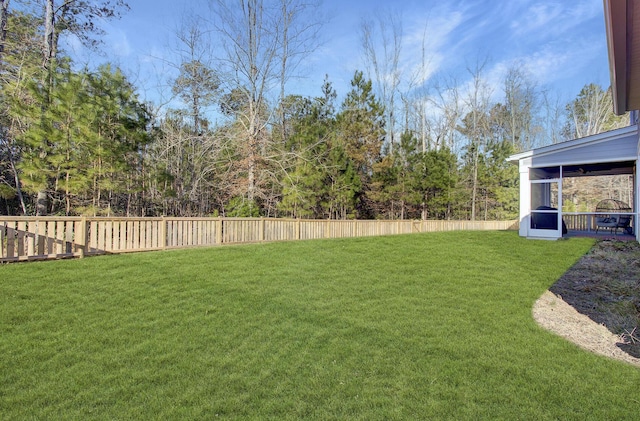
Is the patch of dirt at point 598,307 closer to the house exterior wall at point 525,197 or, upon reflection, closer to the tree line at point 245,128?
the house exterior wall at point 525,197

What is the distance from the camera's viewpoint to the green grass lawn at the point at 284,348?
2.42 metres

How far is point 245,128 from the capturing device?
43.1 ft

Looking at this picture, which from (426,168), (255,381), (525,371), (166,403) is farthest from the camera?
(426,168)

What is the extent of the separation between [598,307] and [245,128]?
37.8 ft

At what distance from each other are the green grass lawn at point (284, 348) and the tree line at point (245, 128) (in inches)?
187

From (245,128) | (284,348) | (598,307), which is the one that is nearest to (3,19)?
(245,128)

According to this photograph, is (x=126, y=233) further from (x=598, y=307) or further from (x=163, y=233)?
(x=598, y=307)

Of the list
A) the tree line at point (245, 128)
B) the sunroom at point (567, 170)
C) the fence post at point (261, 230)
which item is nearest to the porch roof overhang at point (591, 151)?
the sunroom at point (567, 170)

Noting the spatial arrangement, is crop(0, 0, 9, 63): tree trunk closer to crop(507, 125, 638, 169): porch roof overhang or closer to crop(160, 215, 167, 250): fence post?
crop(160, 215, 167, 250): fence post

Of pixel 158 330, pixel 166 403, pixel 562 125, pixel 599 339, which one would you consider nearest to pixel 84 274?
pixel 158 330

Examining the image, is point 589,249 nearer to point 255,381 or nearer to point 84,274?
point 255,381

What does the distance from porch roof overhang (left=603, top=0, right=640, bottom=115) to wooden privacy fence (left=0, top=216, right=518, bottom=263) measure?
806 centimetres

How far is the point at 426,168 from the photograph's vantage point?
2036cm

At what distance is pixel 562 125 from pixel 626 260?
25706 millimetres
